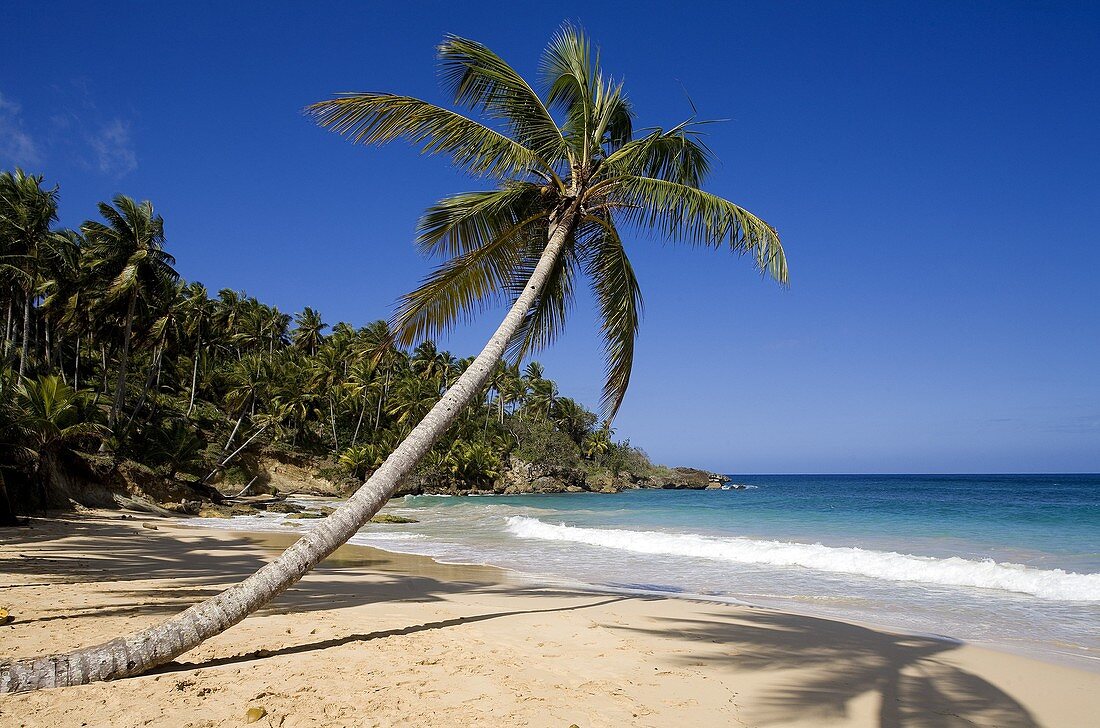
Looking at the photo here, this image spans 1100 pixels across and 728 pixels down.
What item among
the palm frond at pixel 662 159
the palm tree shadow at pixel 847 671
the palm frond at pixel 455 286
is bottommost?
the palm tree shadow at pixel 847 671

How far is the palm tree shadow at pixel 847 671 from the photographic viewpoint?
4.50m

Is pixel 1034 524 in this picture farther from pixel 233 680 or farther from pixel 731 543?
pixel 233 680

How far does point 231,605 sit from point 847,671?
195 inches

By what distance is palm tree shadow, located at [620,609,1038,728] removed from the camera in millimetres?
4504

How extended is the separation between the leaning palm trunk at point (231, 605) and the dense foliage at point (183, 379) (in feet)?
6.34

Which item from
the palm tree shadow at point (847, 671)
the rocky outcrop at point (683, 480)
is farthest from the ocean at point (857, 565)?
the rocky outcrop at point (683, 480)

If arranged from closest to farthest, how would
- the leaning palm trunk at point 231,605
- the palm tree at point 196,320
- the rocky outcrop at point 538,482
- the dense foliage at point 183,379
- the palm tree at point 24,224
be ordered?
the leaning palm trunk at point 231,605
the dense foliage at point 183,379
the palm tree at point 24,224
the palm tree at point 196,320
the rocky outcrop at point 538,482

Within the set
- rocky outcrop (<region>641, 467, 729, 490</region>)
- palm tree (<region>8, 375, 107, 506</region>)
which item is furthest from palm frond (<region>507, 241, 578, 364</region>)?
rocky outcrop (<region>641, 467, 729, 490</region>)

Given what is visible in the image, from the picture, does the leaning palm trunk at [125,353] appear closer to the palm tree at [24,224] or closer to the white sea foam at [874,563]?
the palm tree at [24,224]

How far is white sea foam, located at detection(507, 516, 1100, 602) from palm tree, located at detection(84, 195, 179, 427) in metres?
20.5

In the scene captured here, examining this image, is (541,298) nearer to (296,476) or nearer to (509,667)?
(509,667)

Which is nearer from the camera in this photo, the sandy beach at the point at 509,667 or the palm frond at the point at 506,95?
the sandy beach at the point at 509,667

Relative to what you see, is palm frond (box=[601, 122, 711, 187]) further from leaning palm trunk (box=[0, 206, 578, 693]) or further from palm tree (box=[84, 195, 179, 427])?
palm tree (box=[84, 195, 179, 427])

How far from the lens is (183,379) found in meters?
49.8
